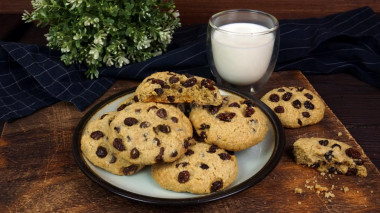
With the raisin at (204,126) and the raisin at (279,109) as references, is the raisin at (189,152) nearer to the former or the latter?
the raisin at (204,126)

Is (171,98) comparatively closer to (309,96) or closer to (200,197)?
(200,197)

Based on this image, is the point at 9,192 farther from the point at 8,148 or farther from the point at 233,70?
the point at 233,70

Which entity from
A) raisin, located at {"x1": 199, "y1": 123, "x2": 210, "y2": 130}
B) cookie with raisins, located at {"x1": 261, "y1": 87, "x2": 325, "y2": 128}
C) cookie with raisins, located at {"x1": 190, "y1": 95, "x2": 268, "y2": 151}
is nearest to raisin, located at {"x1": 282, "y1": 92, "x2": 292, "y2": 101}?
cookie with raisins, located at {"x1": 261, "y1": 87, "x2": 325, "y2": 128}

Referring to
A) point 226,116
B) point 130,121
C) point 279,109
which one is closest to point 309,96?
point 279,109

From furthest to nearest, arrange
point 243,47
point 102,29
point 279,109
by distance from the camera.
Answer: point 102,29
point 243,47
point 279,109

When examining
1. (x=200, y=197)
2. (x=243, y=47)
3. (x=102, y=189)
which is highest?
(x=243, y=47)

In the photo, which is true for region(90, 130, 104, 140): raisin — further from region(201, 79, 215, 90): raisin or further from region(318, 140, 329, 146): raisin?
region(318, 140, 329, 146): raisin

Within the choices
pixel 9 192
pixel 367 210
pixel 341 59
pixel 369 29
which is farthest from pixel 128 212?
pixel 369 29
